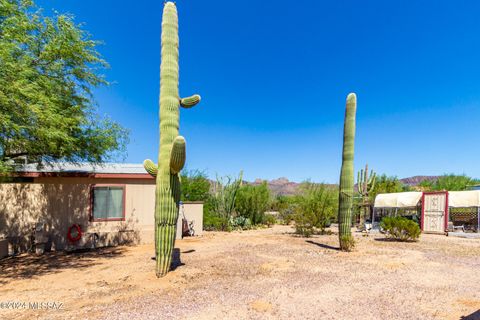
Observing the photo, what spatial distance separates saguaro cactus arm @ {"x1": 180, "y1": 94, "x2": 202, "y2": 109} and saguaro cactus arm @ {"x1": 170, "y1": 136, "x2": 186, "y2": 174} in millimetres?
1409

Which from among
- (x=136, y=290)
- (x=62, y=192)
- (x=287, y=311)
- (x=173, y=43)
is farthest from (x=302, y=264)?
(x=62, y=192)

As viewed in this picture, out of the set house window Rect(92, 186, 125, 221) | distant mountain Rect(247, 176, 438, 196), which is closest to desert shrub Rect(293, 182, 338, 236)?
house window Rect(92, 186, 125, 221)

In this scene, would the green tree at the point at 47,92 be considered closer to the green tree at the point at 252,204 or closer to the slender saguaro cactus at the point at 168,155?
the slender saguaro cactus at the point at 168,155

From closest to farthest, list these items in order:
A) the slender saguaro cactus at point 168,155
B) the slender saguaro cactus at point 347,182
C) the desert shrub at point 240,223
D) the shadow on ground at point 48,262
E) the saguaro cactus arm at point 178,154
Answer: the saguaro cactus arm at point 178,154 < the slender saguaro cactus at point 168,155 < the shadow on ground at point 48,262 < the slender saguaro cactus at point 347,182 < the desert shrub at point 240,223

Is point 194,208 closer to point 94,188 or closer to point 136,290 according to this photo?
point 94,188

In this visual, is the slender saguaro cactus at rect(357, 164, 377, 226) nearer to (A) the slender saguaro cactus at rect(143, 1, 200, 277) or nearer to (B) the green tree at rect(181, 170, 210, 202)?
(B) the green tree at rect(181, 170, 210, 202)

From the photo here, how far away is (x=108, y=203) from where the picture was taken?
1142cm

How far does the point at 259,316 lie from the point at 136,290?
8.52 feet

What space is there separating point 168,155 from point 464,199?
17.1 m

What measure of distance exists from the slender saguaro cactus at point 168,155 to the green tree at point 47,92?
280 centimetres

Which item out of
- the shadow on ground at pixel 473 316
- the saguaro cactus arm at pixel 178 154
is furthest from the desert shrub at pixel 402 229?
the saguaro cactus arm at pixel 178 154

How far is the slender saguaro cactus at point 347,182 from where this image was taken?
10.2 m

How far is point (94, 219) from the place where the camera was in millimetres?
11148

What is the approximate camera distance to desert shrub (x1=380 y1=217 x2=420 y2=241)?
12.7m
